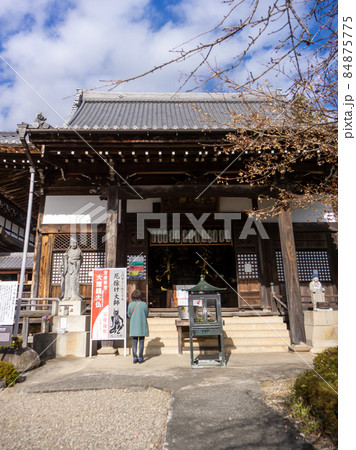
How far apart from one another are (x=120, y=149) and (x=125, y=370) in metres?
4.97

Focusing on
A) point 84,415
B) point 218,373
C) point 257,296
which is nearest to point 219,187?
point 257,296

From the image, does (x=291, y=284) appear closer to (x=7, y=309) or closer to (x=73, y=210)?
(x=7, y=309)

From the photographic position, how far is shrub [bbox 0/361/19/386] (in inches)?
184

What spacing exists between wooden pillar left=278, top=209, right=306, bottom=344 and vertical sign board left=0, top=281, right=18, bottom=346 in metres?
6.18

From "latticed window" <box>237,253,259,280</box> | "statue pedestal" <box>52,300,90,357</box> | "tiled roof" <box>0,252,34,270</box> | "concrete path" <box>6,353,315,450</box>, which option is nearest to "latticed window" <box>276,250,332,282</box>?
"latticed window" <box>237,253,259,280</box>

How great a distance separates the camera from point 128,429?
115 inches

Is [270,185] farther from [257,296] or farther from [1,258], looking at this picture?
[1,258]

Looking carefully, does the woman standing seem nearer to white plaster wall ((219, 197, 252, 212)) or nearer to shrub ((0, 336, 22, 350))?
shrub ((0, 336, 22, 350))

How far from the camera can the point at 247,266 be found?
31.4 ft

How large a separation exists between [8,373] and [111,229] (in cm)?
388

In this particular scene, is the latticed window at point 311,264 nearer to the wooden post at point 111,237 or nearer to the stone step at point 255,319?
the stone step at point 255,319

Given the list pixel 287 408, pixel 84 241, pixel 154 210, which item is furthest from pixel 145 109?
pixel 287 408
